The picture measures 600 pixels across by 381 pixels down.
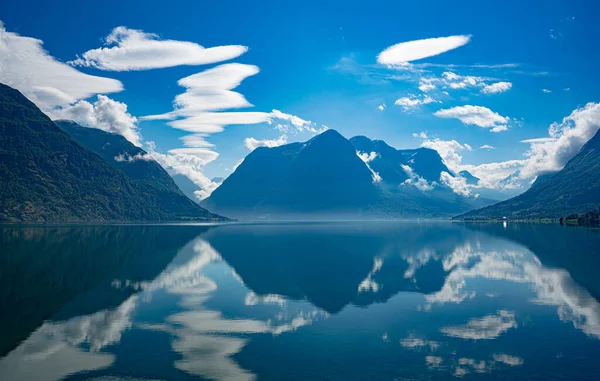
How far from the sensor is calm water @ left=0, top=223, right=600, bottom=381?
33.7 m

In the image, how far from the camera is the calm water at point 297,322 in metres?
33.7

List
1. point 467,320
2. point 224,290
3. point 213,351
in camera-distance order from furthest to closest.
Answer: point 224,290 < point 467,320 < point 213,351

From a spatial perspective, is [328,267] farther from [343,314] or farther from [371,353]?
[371,353]

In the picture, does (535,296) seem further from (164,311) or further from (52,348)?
(52,348)

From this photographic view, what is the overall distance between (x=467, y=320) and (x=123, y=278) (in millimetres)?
59296

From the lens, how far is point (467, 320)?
49438 mm

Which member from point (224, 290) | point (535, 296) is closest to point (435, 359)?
point (535, 296)

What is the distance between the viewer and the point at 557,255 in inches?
4697

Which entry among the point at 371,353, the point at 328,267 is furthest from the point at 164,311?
the point at 328,267

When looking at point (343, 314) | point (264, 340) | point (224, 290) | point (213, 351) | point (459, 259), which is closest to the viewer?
point (213, 351)

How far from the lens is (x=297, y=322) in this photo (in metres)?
49.5

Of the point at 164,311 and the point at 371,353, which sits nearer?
the point at 371,353

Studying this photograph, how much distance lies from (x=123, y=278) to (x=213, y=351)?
48464 mm

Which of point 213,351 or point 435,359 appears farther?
point 213,351
